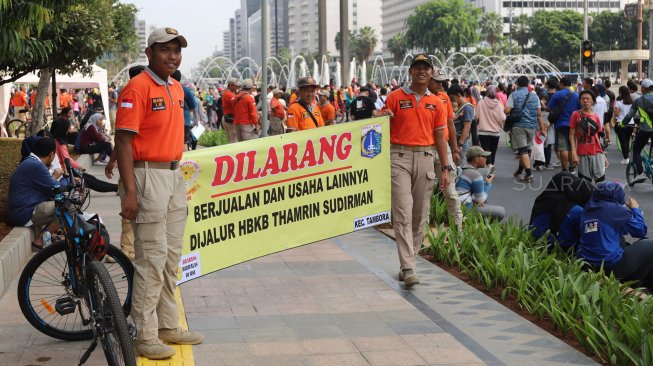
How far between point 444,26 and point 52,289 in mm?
145448

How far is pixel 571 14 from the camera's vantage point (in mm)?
130250

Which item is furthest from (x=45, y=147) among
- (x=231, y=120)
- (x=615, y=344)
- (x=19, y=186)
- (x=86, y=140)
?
(x=231, y=120)

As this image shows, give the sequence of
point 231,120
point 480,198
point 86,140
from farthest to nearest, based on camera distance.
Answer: point 231,120, point 86,140, point 480,198

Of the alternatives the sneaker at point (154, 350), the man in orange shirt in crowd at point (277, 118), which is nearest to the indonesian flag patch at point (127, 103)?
the sneaker at point (154, 350)

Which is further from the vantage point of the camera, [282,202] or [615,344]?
[282,202]

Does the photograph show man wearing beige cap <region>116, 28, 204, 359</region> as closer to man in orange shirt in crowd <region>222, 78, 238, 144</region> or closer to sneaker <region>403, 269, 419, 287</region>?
sneaker <region>403, 269, 419, 287</region>

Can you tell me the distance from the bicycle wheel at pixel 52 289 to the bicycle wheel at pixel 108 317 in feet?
2.15

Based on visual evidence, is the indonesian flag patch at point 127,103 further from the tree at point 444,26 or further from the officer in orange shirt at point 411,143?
the tree at point 444,26

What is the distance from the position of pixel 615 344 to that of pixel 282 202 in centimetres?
290

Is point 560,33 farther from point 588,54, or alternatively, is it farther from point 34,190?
point 34,190

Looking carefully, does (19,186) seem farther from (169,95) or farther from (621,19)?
(621,19)

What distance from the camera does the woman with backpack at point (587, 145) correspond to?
1316cm

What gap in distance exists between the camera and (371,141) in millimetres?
8336

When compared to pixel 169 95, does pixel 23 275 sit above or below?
below
